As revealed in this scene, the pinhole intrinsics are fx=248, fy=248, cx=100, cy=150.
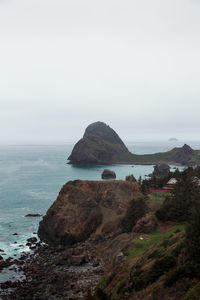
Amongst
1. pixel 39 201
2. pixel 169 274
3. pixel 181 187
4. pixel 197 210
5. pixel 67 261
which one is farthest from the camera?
pixel 39 201

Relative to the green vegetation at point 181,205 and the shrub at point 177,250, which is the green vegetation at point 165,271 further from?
the green vegetation at point 181,205

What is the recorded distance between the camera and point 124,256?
4072cm

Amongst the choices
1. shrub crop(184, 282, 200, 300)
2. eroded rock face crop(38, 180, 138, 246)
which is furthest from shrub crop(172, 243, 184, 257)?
eroded rock face crop(38, 180, 138, 246)

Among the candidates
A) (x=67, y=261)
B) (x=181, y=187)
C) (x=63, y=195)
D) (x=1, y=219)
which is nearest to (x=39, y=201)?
(x=1, y=219)

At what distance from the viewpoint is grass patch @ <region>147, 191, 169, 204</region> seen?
2732 inches

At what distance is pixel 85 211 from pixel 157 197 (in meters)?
22.2

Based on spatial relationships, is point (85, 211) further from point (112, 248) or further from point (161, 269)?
point (161, 269)

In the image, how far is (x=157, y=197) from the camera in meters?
74.4

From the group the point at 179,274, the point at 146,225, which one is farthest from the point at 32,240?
the point at 179,274

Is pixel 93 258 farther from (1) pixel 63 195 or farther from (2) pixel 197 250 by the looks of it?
(2) pixel 197 250

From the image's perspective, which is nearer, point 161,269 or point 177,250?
point 161,269

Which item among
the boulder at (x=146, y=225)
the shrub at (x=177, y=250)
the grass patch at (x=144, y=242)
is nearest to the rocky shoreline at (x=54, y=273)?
the grass patch at (x=144, y=242)

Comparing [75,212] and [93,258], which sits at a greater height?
[75,212]

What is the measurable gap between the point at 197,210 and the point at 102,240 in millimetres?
38595
